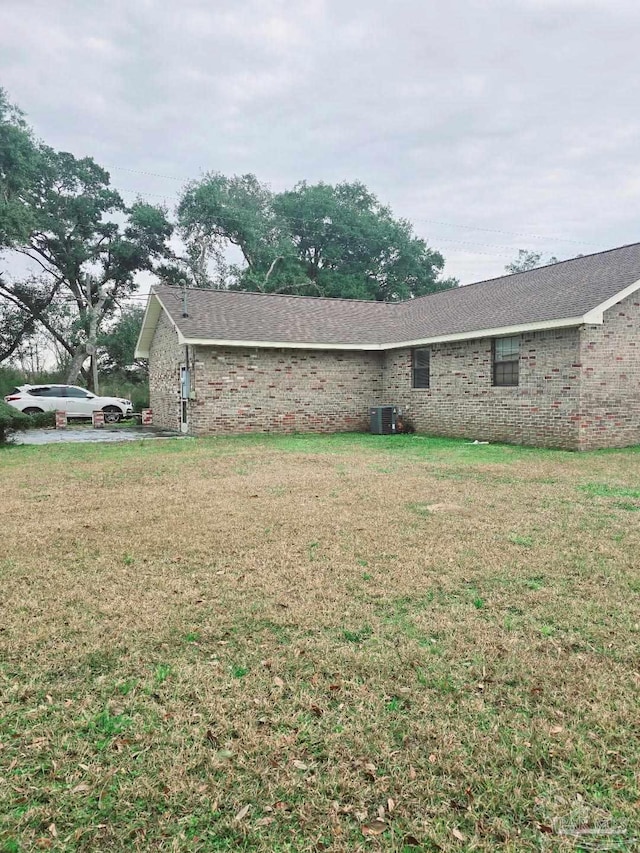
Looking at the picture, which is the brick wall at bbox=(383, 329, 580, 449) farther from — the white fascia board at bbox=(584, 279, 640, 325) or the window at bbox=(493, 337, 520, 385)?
the white fascia board at bbox=(584, 279, 640, 325)

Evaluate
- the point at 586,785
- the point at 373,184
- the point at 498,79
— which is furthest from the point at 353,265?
the point at 586,785

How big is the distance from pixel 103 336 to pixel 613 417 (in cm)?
2634

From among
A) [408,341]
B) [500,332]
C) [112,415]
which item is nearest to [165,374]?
[112,415]

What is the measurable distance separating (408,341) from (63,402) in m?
13.6

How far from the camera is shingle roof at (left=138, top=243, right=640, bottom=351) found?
40.0 feet

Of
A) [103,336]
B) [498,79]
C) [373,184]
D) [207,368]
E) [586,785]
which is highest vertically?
[373,184]

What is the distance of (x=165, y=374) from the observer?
18.5m

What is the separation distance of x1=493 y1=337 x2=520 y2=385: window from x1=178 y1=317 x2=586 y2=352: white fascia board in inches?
10.2

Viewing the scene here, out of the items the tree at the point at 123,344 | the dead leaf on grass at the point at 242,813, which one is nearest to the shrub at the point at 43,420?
the tree at the point at 123,344

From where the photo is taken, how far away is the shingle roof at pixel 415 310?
12.2 meters

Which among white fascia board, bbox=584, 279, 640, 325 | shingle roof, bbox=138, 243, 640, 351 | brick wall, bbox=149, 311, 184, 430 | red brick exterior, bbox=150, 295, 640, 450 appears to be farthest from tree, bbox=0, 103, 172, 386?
white fascia board, bbox=584, 279, 640, 325

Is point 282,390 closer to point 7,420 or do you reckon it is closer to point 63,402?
point 7,420

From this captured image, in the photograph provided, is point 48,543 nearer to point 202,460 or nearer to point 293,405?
point 202,460

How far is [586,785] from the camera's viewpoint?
1948mm
